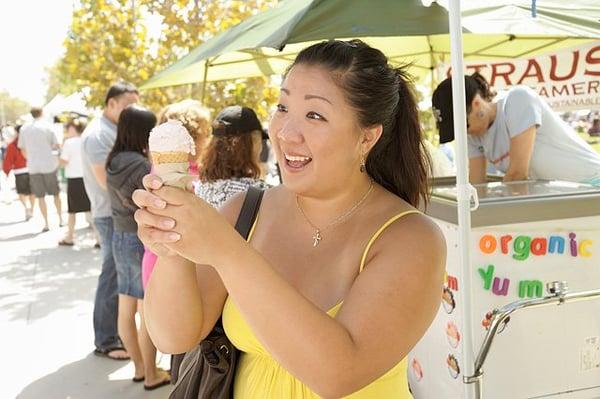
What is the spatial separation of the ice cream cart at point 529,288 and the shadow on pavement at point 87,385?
2.21 meters

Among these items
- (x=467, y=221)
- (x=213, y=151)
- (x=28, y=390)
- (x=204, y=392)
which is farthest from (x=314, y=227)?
(x=28, y=390)

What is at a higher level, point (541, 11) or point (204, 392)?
point (541, 11)

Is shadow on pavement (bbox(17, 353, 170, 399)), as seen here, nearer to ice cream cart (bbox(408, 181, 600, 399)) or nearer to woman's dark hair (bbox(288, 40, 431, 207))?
ice cream cart (bbox(408, 181, 600, 399))

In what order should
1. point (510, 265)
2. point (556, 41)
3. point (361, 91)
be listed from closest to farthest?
point (361, 91), point (510, 265), point (556, 41)

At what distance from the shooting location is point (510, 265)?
9.66 feet

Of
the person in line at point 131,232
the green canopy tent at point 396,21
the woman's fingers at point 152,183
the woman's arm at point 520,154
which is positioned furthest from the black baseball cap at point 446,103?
the woman's fingers at point 152,183

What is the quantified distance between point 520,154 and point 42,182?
853cm

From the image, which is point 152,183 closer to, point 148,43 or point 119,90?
point 119,90

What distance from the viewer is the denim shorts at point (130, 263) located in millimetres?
4262

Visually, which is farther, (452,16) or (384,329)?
(452,16)

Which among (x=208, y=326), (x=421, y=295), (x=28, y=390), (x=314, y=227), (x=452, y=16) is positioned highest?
(x=452, y=16)

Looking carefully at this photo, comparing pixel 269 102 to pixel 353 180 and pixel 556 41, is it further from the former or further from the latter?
pixel 353 180

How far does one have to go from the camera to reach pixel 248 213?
1650 mm

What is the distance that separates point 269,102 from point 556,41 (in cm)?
301
